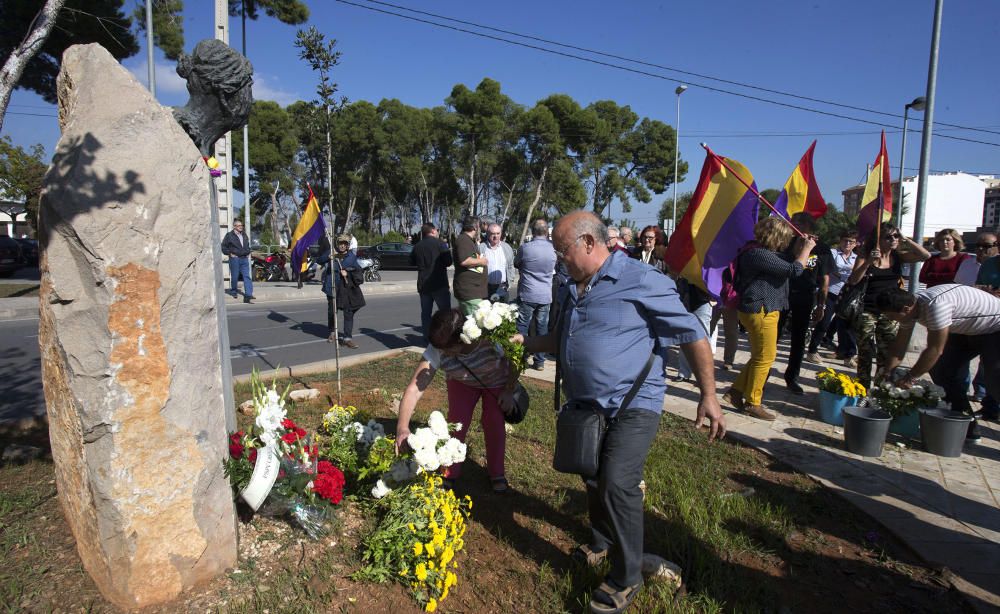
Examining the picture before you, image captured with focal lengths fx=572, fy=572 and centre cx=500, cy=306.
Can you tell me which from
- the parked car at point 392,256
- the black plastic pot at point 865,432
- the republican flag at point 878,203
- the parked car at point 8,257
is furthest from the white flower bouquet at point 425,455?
the parked car at point 392,256

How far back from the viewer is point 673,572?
9.18 feet

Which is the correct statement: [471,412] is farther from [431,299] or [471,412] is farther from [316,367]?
[431,299]

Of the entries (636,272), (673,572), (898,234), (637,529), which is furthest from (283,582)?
(898,234)

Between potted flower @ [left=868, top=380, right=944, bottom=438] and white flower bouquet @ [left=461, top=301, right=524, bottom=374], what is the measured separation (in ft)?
11.9

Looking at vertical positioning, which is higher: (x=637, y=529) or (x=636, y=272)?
(x=636, y=272)

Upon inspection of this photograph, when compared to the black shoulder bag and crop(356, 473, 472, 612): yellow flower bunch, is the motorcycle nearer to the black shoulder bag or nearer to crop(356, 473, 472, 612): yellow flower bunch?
crop(356, 473, 472, 612): yellow flower bunch

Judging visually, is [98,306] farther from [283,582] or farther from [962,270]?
[962,270]

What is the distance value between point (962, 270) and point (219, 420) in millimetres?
7597

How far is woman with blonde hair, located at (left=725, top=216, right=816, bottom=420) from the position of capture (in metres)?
5.26

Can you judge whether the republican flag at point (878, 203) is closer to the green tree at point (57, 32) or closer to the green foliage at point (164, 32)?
the green tree at point (57, 32)

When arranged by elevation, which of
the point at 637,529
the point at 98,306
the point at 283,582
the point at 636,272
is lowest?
the point at 283,582

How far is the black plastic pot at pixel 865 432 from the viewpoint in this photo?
14.8 feet

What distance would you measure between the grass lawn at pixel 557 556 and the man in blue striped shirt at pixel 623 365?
0.38 m

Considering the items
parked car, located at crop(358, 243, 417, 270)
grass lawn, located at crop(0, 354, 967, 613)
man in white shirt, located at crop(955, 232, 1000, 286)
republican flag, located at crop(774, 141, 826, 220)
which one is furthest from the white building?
grass lawn, located at crop(0, 354, 967, 613)
